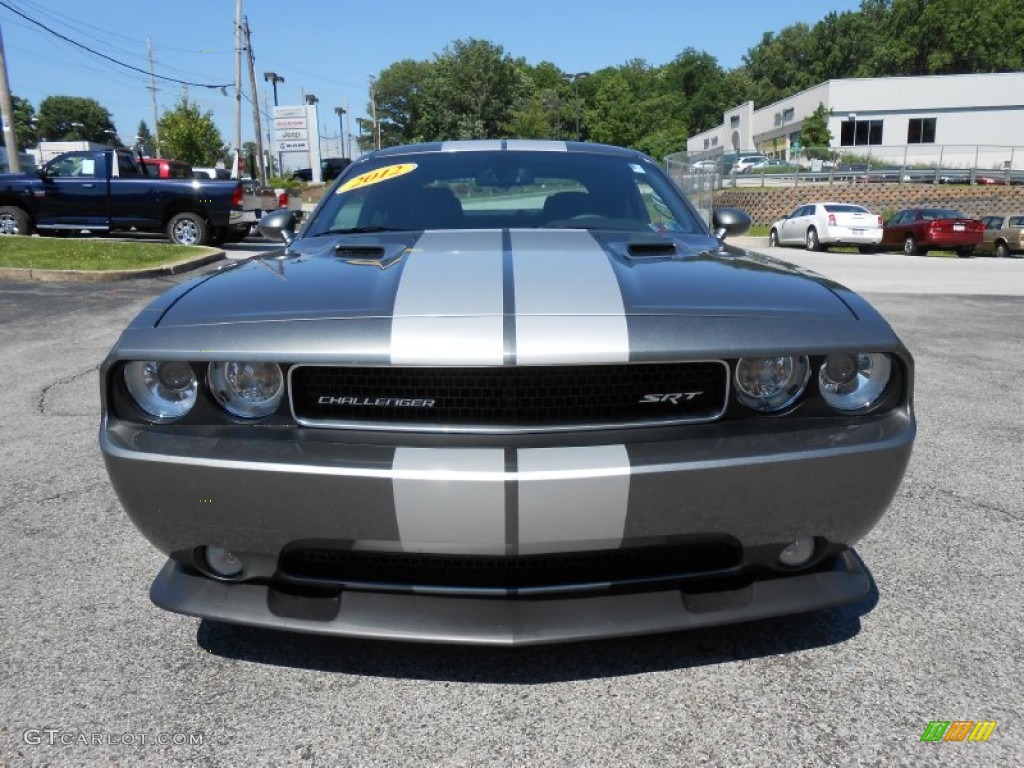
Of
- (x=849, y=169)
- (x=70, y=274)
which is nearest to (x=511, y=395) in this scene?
(x=70, y=274)

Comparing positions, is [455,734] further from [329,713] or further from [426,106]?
[426,106]

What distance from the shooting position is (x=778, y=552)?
1.79 metres

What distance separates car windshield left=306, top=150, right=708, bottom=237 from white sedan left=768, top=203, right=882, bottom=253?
61.1 ft

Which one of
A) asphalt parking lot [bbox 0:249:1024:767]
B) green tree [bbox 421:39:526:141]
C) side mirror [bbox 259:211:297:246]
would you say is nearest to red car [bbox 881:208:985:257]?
asphalt parking lot [bbox 0:249:1024:767]

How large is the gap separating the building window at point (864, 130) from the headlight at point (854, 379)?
5187cm

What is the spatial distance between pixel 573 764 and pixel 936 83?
5410 cm

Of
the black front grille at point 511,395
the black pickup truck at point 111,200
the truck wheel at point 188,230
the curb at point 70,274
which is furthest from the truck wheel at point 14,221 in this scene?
the black front grille at point 511,395

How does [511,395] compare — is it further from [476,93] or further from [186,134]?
[476,93]

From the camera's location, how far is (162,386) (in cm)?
183

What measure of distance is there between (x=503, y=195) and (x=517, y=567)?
177cm

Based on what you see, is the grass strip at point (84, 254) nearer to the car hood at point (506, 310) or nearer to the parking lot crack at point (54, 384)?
the parking lot crack at point (54, 384)

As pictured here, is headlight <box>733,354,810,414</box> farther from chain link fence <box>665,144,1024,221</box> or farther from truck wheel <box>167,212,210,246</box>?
Answer: chain link fence <box>665,144,1024,221</box>

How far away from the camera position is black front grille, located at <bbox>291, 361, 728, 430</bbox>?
1698 mm

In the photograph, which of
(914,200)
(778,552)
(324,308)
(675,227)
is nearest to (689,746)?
(778,552)
